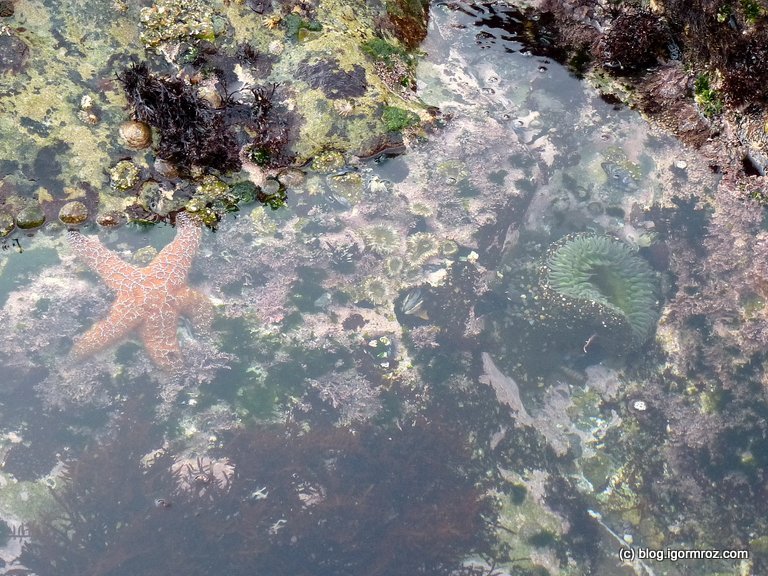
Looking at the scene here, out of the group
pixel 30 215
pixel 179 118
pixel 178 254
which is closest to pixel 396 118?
pixel 179 118

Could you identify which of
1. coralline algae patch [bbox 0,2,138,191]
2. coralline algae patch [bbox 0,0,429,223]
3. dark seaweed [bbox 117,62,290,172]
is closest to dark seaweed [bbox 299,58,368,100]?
coralline algae patch [bbox 0,0,429,223]

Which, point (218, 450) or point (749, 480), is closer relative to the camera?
point (749, 480)

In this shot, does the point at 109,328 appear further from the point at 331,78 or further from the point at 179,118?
the point at 331,78

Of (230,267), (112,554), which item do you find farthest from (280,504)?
(230,267)

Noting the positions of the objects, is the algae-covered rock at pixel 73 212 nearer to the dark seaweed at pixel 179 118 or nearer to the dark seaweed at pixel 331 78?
the dark seaweed at pixel 179 118

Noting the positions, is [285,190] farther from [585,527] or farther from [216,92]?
[585,527]

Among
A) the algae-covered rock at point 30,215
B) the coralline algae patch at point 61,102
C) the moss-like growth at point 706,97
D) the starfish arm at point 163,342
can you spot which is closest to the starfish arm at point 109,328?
the starfish arm at point 163,342
